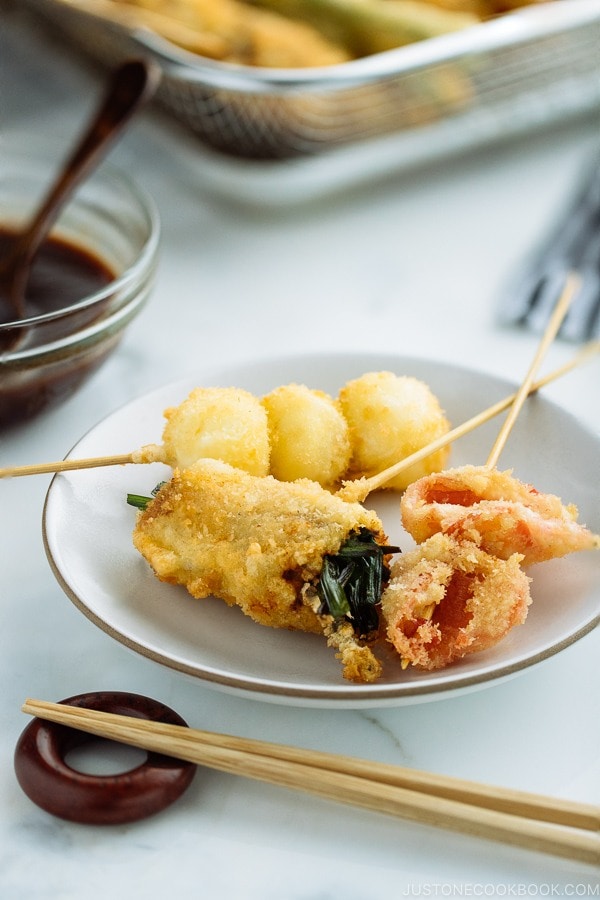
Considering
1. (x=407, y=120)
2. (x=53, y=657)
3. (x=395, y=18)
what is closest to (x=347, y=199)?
(x=407, y=120)

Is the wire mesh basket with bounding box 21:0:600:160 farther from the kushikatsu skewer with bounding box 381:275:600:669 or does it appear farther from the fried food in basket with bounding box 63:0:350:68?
the kushikatsu skewer with bounding box 381:275:600:669

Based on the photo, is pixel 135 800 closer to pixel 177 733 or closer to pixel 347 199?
pixel 177 733

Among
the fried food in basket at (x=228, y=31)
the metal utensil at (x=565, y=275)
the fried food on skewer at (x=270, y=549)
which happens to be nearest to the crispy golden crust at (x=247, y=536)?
the fried food on skewer at (x=270, y=549)

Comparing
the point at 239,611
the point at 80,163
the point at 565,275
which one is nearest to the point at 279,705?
the point at 239,611

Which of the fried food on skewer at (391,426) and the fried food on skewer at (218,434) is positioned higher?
the fried food on skewer at (391,426)

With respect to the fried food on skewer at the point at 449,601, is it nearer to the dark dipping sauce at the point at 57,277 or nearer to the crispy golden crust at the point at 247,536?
the crispy golden crust at the point at 247,536

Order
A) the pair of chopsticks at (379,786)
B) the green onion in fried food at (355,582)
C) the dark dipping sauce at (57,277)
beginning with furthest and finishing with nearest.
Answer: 1. the dark dipping sauce at (57,277)
2. the green onion in fried food at (355,582)
3. the pair of chopsticks at (379,786)
